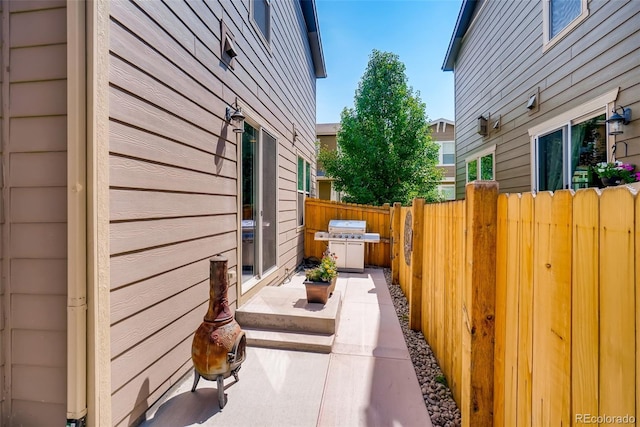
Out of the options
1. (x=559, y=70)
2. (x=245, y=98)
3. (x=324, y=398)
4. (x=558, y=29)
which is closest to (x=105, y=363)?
(x=324, y=398)

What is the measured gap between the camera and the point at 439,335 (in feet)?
8.69

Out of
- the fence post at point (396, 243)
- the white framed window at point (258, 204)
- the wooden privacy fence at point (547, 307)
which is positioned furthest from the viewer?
the fence post at point (396, 243)

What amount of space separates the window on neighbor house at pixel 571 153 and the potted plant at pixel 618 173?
60 centimetres

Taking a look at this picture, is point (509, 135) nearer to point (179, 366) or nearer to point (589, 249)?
point (589, 249)

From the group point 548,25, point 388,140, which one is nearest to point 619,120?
point 548,25

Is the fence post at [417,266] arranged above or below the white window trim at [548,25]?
below

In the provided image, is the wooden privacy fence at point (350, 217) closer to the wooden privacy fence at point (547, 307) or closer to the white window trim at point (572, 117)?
the white window trim at point (572, 117)

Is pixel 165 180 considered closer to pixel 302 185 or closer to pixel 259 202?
pixel 259 202

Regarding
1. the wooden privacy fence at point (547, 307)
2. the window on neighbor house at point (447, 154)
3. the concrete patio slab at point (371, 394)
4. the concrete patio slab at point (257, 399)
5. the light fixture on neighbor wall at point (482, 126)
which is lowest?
the concrete patio slab at point (371, 394)

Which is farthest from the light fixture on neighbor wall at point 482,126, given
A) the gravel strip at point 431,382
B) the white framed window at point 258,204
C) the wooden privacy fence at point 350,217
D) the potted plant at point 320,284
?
the potted plant at point 320,284

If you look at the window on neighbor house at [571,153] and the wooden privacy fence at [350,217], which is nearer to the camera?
the window on neighbor house at [571,153]

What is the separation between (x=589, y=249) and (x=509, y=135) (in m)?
5.69

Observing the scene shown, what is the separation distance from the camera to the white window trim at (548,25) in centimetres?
370

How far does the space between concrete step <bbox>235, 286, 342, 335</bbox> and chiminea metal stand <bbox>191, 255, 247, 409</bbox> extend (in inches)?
36.1
